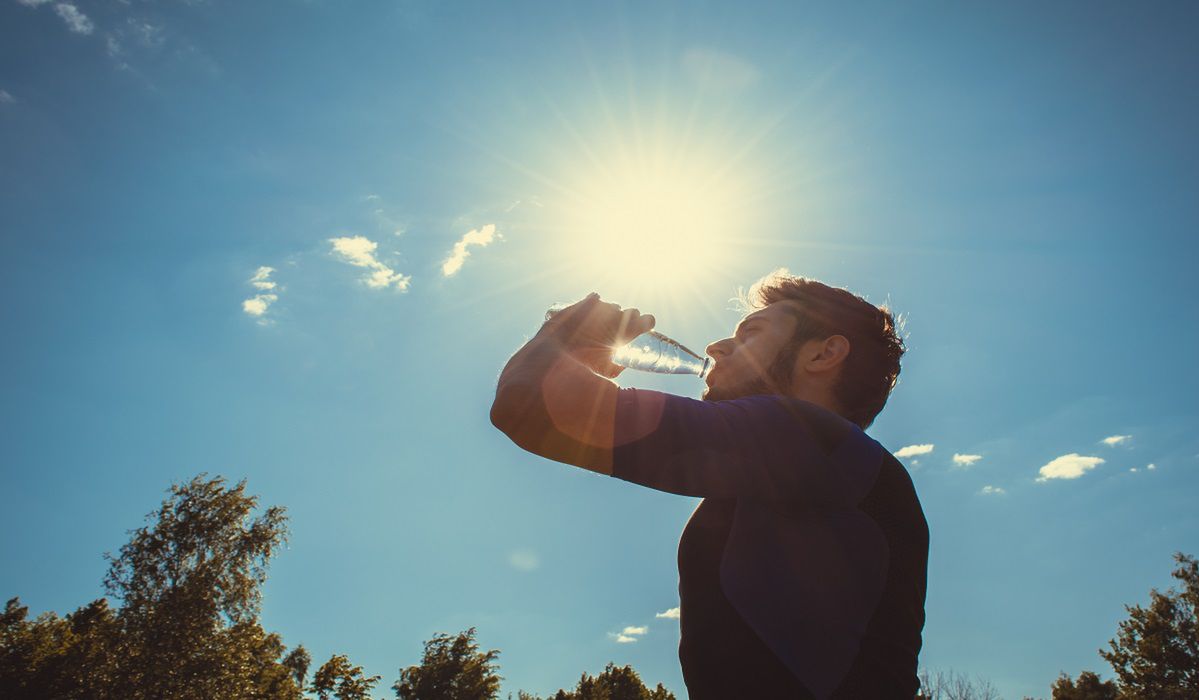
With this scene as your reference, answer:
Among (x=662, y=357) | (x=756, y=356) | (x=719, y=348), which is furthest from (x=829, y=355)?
(x=662, y=357)

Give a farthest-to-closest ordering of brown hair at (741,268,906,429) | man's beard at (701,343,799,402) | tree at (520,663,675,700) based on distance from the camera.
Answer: tree at (520,663,675,700), brown hair at (741,268,906,429), man's beard at (701,343,799,402)

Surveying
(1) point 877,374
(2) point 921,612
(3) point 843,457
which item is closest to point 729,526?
(3) point 843,457

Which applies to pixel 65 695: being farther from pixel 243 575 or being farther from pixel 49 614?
pixel 49 614

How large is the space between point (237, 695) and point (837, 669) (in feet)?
88.8

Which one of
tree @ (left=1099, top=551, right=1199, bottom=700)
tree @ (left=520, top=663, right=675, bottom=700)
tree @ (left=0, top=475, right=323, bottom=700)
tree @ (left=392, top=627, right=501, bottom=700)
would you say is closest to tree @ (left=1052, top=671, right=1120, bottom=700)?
tree @ (left=1099, top=551, right=1199, bottom=700)

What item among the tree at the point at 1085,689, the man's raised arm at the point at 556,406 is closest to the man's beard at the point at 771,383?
the man's raised arm at the point at 556,406

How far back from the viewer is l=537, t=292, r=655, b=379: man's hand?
1695 millimetres

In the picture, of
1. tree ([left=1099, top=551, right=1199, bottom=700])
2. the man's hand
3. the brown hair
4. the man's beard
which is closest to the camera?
the man's hand

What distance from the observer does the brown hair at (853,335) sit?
2172 mm

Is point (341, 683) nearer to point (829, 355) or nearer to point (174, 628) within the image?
point (174, 628)

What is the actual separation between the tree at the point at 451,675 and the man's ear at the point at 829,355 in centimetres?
2647

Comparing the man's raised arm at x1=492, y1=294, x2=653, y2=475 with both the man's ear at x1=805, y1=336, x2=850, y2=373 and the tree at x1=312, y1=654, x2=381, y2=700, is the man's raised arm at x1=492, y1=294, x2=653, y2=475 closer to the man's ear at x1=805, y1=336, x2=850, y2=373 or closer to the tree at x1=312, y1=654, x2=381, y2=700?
the man's ear at x1=805, y1=336, x2=850, y2=373

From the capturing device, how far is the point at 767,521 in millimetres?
1379

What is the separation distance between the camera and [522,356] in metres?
1.50
